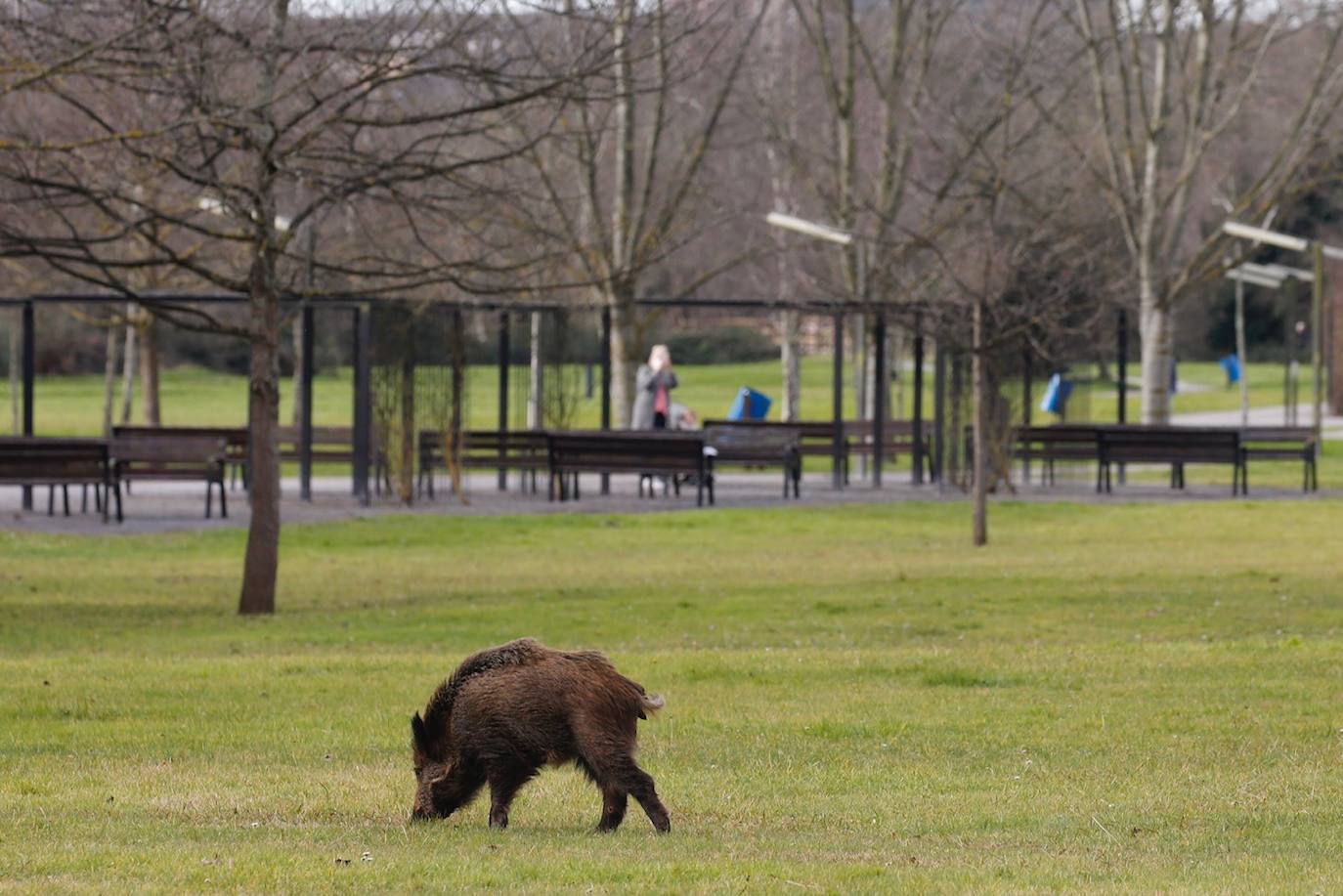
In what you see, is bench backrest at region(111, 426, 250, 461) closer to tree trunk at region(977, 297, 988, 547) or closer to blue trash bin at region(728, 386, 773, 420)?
tree trunk at region(977, 297, 988, 547)

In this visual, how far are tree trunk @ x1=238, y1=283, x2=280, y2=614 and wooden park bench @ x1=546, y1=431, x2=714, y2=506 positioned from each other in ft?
41.7

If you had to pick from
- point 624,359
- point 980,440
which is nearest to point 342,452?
point 624,359

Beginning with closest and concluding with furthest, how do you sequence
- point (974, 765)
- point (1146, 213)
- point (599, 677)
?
point (599, 677)
point (974, 765)
point (1146, 213)

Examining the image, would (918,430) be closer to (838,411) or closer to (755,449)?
(838,411)

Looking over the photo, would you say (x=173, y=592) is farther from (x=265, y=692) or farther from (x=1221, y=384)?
(x=1221, y=384)

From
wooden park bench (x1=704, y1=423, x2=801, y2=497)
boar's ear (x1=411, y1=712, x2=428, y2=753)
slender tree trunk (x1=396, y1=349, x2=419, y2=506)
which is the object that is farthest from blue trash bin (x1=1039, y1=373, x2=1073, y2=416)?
boar's ear (x1=411, y1=712, x2=428, y2=753)

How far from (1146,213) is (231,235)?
2519 centimetres

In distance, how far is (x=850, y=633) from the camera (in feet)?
52.5

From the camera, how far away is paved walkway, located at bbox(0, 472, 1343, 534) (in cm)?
2750

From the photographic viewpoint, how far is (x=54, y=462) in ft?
85.6

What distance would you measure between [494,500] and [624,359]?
6517 millimetres

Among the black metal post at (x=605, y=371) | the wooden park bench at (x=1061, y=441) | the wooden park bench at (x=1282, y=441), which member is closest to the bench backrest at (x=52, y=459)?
the black metal post at (x=605, y=371)

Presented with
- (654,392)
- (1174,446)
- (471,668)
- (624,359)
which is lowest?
(471,668)

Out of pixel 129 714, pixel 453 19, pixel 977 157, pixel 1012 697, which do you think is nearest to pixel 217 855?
pixel 129 714
